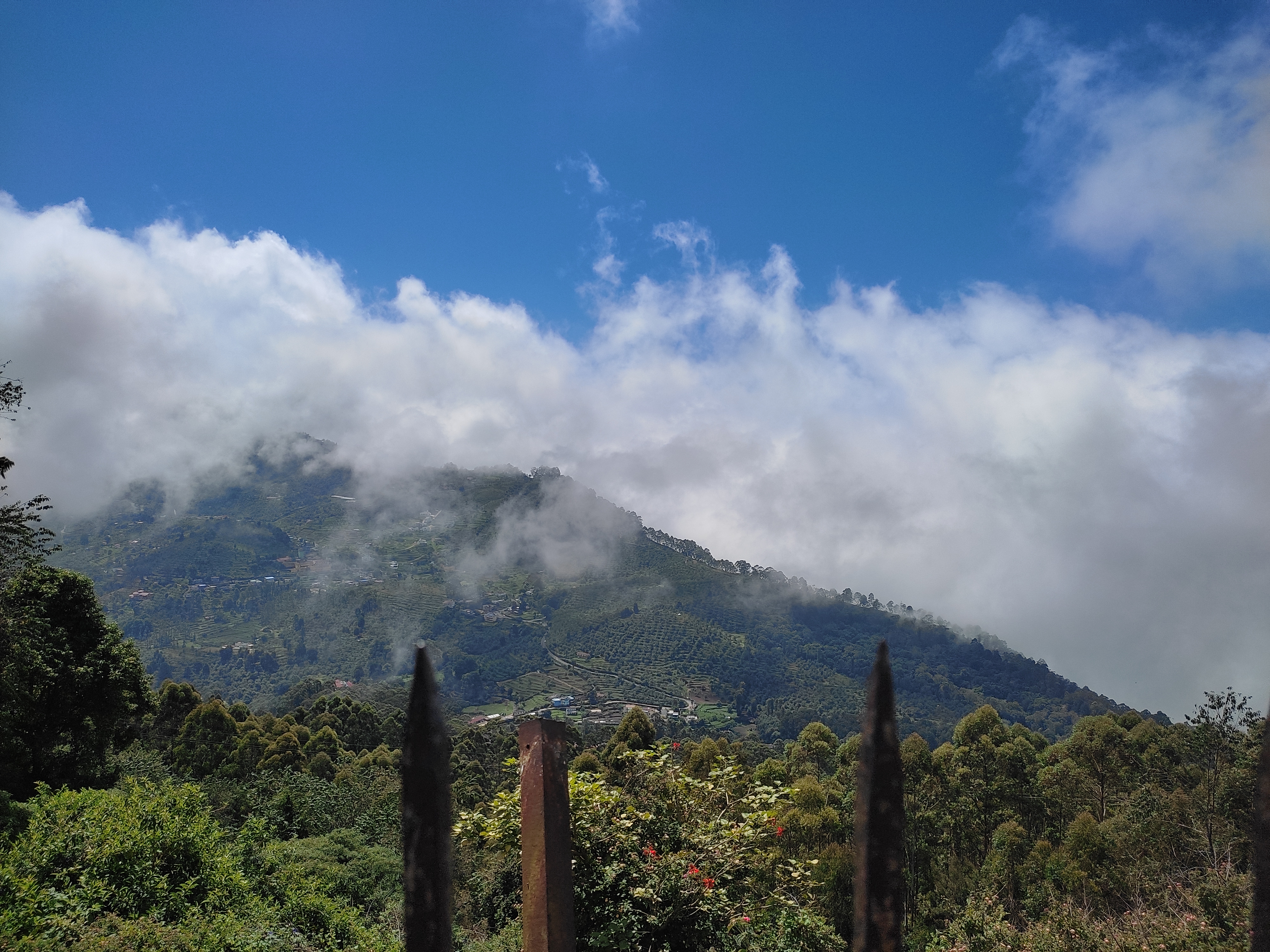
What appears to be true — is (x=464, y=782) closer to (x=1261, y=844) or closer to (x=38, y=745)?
(x=38, y=745)

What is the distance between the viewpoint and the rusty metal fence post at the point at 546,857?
186 centimetres

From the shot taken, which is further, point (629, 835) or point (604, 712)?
point (604, 712)

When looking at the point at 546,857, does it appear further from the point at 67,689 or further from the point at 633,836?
the point at 67,689

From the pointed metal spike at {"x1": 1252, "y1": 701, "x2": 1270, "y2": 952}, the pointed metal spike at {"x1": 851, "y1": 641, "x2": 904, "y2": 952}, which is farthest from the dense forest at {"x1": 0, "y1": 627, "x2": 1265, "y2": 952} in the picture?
the pointed metal spike at {"x1": 1252, "y1": 701, "x2": 1270, "y2": 952}

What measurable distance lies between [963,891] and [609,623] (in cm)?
17425

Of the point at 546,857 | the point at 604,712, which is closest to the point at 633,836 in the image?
the point at 546,857

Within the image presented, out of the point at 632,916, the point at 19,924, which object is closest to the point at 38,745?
the point at 19,924

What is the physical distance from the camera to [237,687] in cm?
16900

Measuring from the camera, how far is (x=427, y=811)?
1474 millimetres

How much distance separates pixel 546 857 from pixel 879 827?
2.82ft

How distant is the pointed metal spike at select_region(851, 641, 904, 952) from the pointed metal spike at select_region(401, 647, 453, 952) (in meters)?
0.86

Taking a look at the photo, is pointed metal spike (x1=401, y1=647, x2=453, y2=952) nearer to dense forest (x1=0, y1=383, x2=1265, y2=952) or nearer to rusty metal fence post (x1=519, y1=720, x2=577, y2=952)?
dense forest (x1=0, y1=383, x2=1265, y2=952)

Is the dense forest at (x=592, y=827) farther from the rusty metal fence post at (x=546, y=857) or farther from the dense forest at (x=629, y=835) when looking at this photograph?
the rusty metal fence post at (x=546, y=857)

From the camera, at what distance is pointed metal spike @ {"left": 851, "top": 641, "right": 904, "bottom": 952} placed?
1.50 metres
